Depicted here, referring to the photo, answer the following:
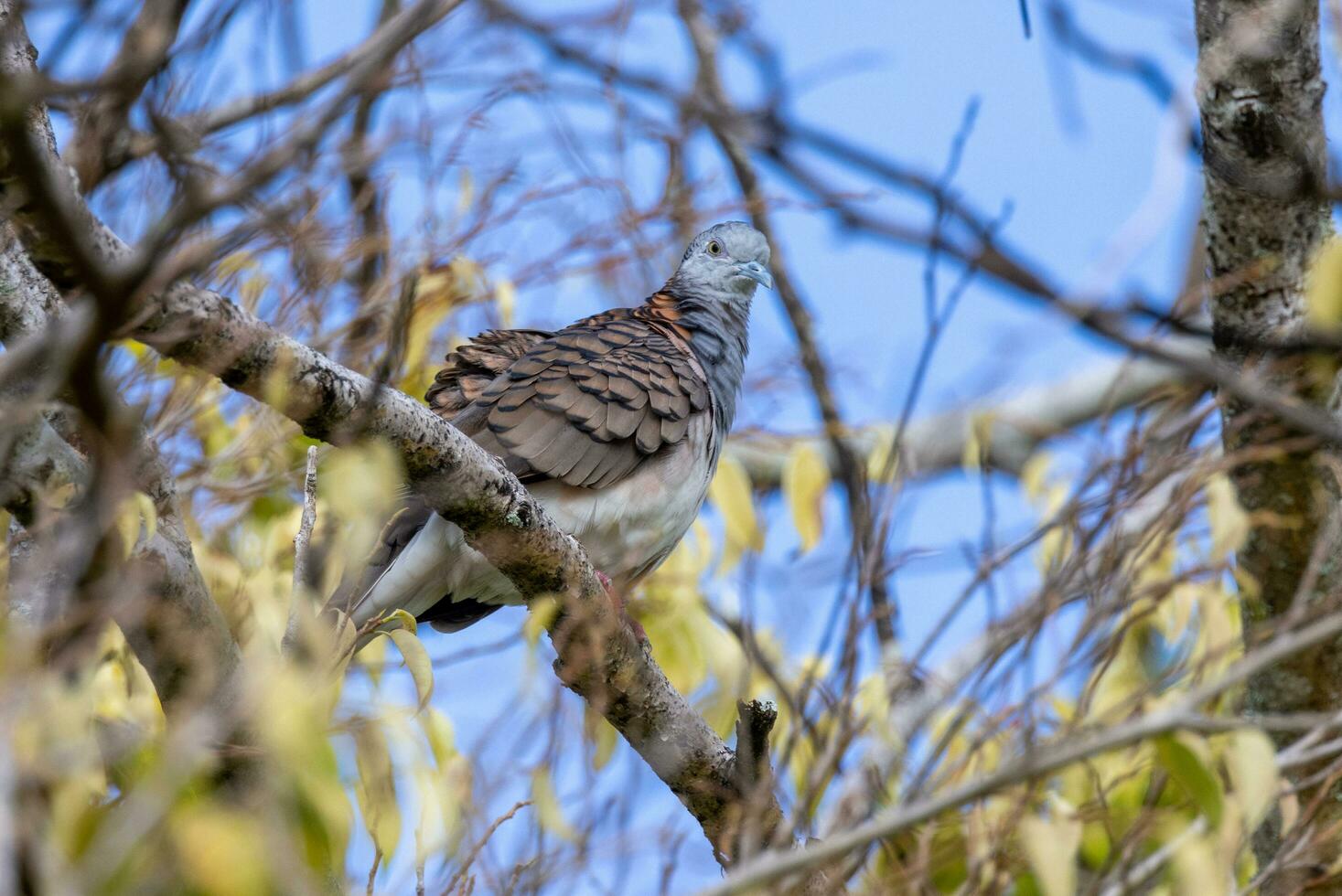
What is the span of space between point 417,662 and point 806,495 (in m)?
1.60

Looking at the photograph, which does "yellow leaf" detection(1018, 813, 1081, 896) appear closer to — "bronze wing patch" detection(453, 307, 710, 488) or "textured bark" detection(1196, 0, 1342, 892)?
"textured bark" detection(1196, 0, 1342, 892)

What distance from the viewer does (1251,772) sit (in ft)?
5.52

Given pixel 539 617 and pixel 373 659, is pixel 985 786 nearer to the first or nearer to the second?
pixel 539 617

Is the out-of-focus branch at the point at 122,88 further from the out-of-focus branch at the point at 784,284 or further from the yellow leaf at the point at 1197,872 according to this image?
the out-of-focus branch at the point at 784,284

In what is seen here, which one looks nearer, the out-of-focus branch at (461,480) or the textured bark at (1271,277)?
the out-of-focus branch at (461,480)

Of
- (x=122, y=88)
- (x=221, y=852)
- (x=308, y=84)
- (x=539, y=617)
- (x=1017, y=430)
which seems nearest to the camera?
(x=122, y=88)

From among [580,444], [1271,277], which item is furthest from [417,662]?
[1271,277]

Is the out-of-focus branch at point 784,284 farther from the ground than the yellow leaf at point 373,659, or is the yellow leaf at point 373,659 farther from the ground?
the out-of-focus branch at point 784,284

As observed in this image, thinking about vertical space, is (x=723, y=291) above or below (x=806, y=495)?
above

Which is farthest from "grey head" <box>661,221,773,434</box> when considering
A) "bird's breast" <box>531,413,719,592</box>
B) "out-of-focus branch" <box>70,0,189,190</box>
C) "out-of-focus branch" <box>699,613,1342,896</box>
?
"out-of-focus branch" <box>699,613,1342,896</box>

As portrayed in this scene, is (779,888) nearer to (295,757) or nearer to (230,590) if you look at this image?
(295,757)

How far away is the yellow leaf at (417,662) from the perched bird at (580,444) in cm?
106

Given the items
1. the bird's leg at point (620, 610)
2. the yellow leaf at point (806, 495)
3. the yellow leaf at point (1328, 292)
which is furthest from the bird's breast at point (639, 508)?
the yellow leaf at point (1328, 292)

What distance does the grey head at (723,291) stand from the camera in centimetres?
403
